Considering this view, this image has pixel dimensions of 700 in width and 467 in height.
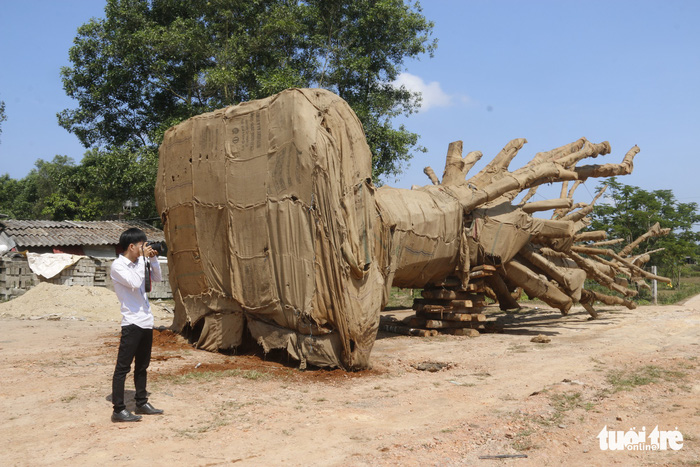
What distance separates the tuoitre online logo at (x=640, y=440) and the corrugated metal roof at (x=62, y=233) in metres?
16.0

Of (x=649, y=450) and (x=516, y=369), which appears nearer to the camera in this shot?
(x=649, y=450)

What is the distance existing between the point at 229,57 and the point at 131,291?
1426 centimetres

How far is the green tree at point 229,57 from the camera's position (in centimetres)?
1764

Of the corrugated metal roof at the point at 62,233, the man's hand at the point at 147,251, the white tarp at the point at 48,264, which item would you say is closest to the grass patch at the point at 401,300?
the corrugated metal roof at the point at 62,233

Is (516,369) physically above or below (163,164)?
below

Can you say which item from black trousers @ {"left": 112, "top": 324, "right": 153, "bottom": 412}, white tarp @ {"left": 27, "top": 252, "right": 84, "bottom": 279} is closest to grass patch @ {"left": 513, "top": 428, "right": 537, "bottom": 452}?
black trousers @ {"left": 112, "top": 324, "right": 153, "bottom": 412}

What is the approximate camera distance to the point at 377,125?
1808 centimetres

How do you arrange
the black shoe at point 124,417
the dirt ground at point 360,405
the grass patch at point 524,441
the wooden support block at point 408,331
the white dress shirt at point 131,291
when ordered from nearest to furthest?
1. the dirt ground at point 360,405
2. the grass patch at point 524,441
3. the black shoe at point 124,417
4. the white dress shirt at point 131,291
5. the wooden support block at point 408,331

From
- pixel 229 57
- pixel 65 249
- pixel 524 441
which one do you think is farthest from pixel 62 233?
pixel 524 441

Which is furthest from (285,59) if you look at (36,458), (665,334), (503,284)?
(36,458)

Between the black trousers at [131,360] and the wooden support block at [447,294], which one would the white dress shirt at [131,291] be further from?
the wooden support block at [447,294]

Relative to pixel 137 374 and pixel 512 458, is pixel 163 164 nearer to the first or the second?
pixel 137 374

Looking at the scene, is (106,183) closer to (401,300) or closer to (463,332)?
(401,300)

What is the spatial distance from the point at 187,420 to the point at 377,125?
14.5 m
